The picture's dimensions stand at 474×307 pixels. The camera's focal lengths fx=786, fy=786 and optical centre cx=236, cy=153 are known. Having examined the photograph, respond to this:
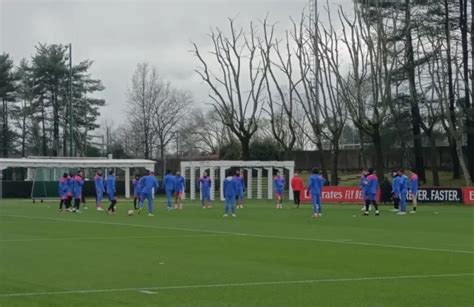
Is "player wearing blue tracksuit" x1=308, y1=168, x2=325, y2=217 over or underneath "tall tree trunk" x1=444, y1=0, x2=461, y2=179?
underneath

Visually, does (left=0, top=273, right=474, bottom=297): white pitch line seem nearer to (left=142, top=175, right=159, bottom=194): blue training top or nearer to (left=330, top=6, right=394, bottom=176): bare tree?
(left=142, top=175, right=159, bottom=194): blue training top

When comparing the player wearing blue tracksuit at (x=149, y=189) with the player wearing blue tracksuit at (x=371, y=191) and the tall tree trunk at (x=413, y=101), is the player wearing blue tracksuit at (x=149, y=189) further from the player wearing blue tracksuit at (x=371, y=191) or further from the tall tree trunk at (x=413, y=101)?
the tall tree trunk at (x=413, y=101)

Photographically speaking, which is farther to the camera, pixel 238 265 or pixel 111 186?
pixel 111 186

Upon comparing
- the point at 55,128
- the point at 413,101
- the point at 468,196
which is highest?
the point at 55,128

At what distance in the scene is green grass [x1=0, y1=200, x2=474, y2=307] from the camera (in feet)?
36.2

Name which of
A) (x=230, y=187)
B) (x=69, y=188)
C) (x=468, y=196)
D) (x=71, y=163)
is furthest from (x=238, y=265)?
(x=71, y=163)

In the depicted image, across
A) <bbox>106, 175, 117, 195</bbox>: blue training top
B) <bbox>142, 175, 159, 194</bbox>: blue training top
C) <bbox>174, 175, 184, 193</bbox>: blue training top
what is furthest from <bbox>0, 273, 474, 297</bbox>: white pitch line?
<bbox>174, 175, 184, 193</bbox>: blue training top

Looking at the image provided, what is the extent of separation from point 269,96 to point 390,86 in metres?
16.0

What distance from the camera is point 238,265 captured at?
583 inches

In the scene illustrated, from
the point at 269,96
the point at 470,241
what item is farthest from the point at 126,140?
the point at 470,241

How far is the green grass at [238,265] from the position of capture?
434 inches

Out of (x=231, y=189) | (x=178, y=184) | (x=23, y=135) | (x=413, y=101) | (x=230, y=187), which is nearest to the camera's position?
(x=230, y=187)

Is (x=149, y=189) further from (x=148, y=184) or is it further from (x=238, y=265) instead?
(x=238, y=265)

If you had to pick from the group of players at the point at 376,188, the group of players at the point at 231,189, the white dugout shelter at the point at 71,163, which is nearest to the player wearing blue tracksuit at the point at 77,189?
the group of players at the point at 231,189
